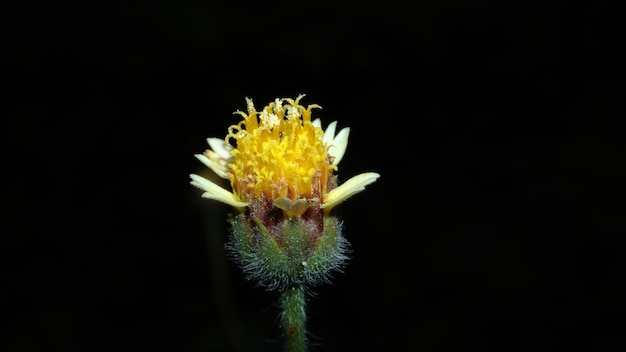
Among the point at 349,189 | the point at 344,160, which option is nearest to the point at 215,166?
the point at 349,189

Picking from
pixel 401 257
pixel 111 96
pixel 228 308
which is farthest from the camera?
pixel 111 96

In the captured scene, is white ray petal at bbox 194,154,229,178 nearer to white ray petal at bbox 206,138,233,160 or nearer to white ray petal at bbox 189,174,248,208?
white ray petal at bbox 206,138,233,160

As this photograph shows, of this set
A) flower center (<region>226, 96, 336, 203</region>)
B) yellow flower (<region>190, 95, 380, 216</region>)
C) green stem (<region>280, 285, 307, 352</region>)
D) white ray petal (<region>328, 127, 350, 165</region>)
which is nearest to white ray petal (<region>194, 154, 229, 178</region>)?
yellow flower (<region>190, 95, 380, 216</region>)

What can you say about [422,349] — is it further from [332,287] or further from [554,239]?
[554,239]

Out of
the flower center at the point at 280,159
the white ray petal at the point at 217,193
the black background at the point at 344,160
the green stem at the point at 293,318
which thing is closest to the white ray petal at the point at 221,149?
the flower center at the point at 280,159

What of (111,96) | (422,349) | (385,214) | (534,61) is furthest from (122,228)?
(534,61)

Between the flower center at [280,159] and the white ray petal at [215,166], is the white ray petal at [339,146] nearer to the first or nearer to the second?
the flower center at [280,159]
